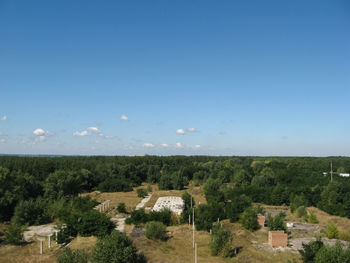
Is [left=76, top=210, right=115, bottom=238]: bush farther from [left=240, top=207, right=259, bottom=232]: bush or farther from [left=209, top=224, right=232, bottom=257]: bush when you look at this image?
[left=240, top=207, right=259, bottom=232]: bush

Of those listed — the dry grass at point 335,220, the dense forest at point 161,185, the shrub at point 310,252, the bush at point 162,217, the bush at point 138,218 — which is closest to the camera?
the shrub at point 310,252

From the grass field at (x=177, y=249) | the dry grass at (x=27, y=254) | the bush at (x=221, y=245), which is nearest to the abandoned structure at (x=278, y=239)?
the grass field at (x=177, y=249)

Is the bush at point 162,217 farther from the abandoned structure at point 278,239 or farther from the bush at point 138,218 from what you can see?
the abandoned structure at point 278,239

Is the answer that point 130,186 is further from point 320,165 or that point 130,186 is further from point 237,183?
point 320,165

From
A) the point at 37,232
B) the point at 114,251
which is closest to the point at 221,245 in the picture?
the point at 114,251

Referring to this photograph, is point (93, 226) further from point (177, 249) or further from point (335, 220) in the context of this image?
point (335, 220)

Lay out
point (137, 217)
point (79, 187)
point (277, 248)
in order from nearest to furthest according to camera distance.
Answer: point (277, 248) < point (137, 217) < point (79, 187)

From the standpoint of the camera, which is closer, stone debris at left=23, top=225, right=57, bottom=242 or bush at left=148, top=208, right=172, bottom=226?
stone debris at left=23, top=225, right=57, bottom=242

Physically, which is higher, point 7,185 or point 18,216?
point 7,185

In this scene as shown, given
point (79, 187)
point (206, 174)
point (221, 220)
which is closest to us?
point (221, 220)

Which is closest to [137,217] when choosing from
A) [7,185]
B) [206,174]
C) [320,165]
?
[7,185]

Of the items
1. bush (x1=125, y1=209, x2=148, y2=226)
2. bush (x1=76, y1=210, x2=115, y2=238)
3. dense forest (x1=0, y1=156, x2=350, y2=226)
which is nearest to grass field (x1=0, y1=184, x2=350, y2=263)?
bush (x1=76, y1=210, x2=115, y2=238)
